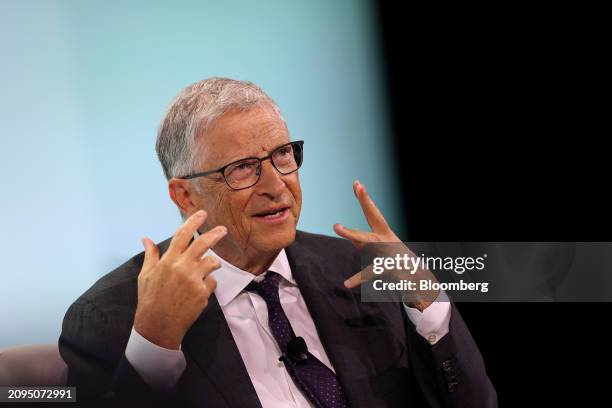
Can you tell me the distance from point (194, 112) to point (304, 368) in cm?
90

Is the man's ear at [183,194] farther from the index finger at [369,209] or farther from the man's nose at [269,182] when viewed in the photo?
the index finger at [369,209]

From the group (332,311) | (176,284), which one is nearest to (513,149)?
(332,311)

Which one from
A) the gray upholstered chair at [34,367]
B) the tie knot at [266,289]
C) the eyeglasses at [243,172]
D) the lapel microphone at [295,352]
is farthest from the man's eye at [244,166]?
the gray upholstered chair at [34,367]

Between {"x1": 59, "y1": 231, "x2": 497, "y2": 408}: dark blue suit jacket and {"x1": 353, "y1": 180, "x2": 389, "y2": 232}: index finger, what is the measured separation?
36 cm

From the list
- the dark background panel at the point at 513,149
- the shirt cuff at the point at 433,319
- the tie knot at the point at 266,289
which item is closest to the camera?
the shirt cuff at the point at 433,319

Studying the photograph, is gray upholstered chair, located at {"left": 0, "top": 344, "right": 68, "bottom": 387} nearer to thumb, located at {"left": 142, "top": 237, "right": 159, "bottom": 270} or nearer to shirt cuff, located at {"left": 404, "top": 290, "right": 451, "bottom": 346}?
A: thumb, located at {"left": 142, "top": 237, "right": 159, "bottom": 270}

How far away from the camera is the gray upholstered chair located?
228 cm

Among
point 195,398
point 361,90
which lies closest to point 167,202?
point 195,398

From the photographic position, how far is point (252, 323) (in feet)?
7.68

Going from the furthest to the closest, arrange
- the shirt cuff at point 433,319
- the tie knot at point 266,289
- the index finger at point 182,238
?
the tie knot at point 266,289, the shirt cuff at point 433,319, the index finger at point 182,238

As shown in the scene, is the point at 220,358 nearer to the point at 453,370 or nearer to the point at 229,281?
the point at 229,281

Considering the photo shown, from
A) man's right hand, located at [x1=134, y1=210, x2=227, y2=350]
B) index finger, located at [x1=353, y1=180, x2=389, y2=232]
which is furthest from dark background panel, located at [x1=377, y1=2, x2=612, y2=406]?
man's right hand, located at [x1=134, y1=210, x2=227, y2=350]

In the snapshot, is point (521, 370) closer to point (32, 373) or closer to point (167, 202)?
point (167, 202)

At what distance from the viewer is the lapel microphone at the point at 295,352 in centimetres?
227
